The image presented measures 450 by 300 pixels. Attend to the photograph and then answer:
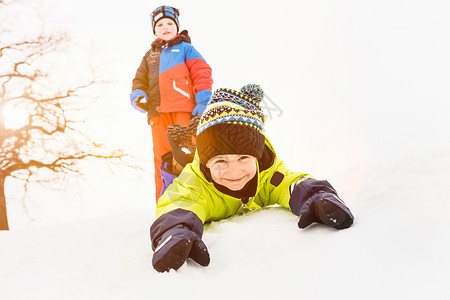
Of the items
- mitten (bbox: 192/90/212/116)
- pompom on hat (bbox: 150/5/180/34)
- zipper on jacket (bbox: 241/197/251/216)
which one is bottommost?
zipper on jacket (bbox: 241/197/251/216)

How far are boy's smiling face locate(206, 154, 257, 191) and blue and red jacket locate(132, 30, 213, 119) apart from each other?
1.75 m

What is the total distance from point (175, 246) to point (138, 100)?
2.57m

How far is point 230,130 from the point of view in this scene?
1.77 meters

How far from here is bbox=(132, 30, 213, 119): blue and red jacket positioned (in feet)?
11.4

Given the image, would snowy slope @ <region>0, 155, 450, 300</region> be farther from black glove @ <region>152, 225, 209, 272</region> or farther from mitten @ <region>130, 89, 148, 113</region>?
mitten @ <region>130, 89, 148, 113</region>

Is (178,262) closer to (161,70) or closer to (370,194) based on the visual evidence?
(370,194)

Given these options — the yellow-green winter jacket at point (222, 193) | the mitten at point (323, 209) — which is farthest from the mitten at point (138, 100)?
the mitten at point (323, 209)

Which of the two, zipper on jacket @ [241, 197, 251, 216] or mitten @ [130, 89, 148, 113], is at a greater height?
mitten @ [130, 89, 148, 113]

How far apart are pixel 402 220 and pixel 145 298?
1000mm

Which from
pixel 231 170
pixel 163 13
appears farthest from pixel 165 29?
pixel 231 170

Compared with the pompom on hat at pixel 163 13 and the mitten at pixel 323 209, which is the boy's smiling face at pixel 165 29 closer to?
the pompom on hat at pixel 163 13

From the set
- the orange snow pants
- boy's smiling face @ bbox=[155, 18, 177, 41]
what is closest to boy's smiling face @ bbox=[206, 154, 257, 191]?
the orange snow pants

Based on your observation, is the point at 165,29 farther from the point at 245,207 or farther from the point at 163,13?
the point at 245,207

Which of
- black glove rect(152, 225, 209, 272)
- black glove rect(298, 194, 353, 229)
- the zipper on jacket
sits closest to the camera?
black glove rect(152, 225, 209, 272)
